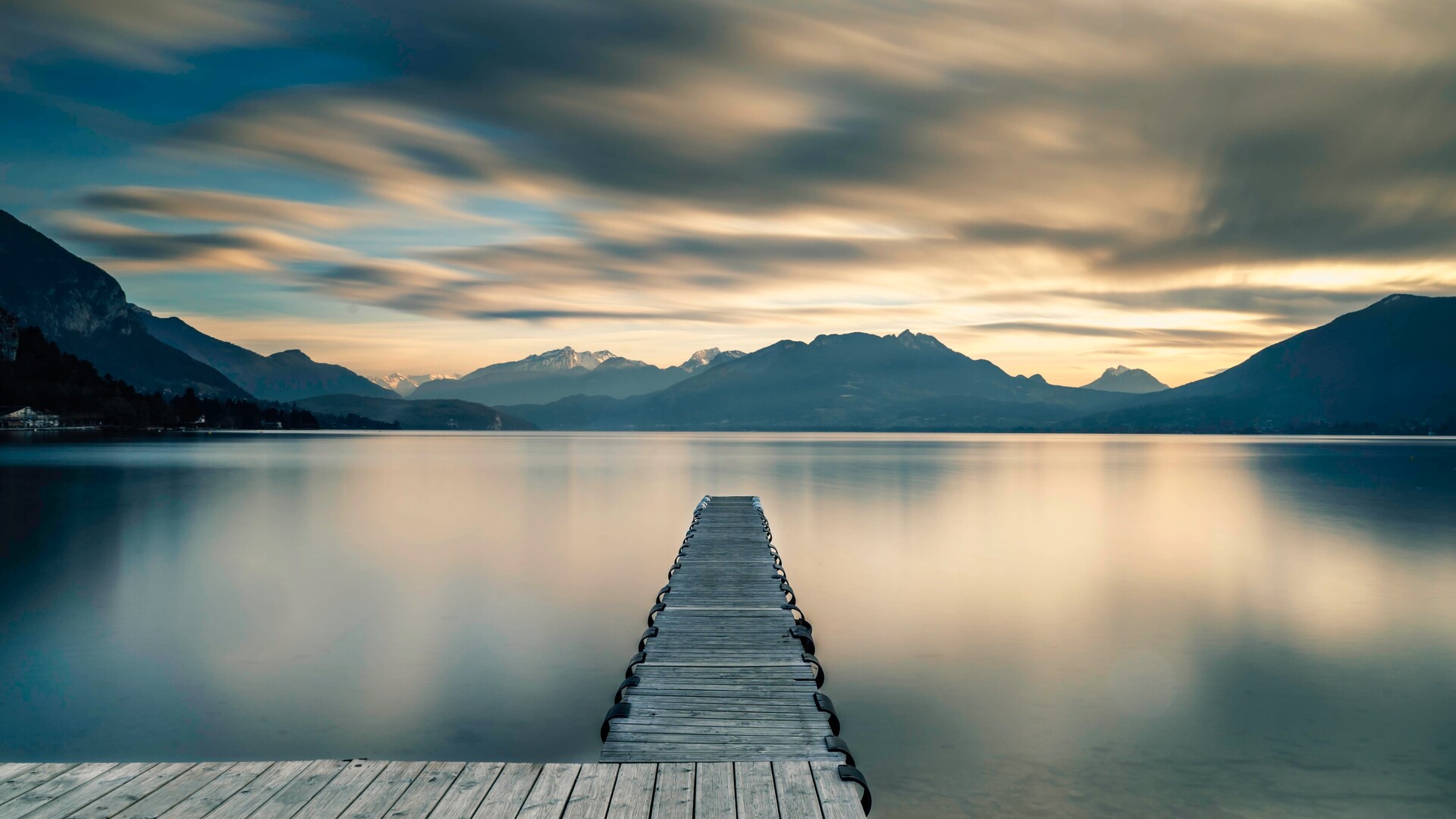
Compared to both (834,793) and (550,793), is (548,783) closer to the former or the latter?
(550,793)

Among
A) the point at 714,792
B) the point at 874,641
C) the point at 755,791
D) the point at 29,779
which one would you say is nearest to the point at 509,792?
the point at 714,792

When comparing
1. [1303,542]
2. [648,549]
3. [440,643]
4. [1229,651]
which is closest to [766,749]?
[440,643]

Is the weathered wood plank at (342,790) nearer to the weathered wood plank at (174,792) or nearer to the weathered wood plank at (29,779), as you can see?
the weathered wood plank at (174,792)

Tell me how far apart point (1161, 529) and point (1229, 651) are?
811 inches

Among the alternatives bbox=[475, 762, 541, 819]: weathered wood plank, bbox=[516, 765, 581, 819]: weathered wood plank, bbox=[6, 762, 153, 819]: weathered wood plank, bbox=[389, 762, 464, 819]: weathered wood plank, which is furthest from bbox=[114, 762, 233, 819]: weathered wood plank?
bbox=[516, 765, 581, 819]: weathered wood plank

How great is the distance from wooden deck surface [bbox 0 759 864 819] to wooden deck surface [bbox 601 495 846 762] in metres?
1.03

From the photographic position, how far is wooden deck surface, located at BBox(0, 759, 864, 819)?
18.9 feet

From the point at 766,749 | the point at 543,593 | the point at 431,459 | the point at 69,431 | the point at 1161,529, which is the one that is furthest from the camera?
the point at 69,431

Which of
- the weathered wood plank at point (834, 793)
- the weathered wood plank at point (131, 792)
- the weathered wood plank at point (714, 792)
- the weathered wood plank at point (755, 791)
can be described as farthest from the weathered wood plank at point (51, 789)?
the weathered wood plank at point (834, 793)

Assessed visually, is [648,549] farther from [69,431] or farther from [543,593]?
[69,431]

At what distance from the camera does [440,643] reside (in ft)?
51.5

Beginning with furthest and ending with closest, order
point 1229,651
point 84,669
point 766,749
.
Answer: point 1229,651 → point 84,669 → point 766,749

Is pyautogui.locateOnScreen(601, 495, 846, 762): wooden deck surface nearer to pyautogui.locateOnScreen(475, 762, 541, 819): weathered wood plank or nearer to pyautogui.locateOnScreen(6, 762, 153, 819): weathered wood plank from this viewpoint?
pyautogui.locateOnScreen(475, 762, 541, 819): weathered wood plank

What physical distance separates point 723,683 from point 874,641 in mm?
6708
